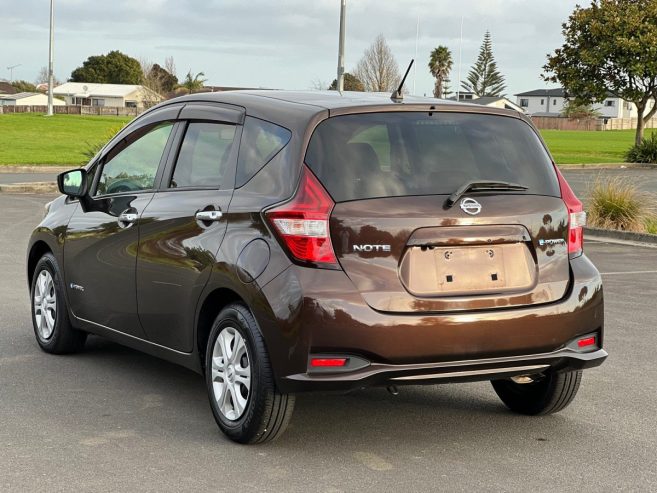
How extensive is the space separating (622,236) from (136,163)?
1143 centimetres

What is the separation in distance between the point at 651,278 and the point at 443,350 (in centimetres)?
786

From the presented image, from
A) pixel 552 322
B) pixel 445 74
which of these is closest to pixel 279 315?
pixel 552 322

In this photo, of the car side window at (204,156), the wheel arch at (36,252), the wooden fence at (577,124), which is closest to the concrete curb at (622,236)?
the wheel arch at (36,252)

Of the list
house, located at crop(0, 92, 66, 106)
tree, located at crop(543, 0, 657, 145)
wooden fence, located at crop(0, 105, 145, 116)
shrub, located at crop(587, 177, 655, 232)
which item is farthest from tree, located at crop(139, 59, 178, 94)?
shrub, located at crop(587, 177, 655, 232)

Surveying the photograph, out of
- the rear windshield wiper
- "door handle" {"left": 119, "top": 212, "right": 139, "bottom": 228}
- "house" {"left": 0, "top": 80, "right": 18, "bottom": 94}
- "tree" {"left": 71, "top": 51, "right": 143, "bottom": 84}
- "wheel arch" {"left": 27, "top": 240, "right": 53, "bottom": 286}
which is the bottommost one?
"wheel arch" {"left": 27, "top": 240, "right": 53, "bottom": 286}

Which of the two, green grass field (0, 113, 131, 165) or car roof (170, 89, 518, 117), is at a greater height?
car roof (170, 89, 518, 117)

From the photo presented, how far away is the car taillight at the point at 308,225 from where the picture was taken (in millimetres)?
5129

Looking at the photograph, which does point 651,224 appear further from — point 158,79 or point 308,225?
point 158,79

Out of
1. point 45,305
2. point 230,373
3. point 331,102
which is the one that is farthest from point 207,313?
point 45,305

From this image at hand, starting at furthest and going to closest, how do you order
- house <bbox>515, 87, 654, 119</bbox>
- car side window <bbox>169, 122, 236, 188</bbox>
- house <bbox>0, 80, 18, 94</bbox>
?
house <bbox>515, 87, 654, 119</bbox> < house <bbox>0, 80, 18, 94</bbox> < car side window <bbox>169, 122, 236, 188</bbox>

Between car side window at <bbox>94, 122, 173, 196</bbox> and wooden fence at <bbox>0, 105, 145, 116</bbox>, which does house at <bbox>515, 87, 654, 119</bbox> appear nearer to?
wooden fence at <bbox>0, 105, 145, 116</bbox>

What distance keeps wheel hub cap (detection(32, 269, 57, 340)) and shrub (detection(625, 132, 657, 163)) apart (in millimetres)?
37660

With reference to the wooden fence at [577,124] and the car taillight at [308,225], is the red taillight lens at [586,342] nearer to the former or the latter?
the car taillight at [308,225]

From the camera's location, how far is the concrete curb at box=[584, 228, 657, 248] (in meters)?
16.5
